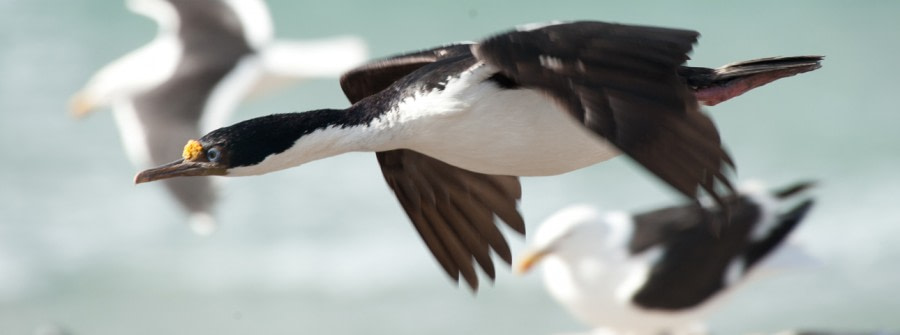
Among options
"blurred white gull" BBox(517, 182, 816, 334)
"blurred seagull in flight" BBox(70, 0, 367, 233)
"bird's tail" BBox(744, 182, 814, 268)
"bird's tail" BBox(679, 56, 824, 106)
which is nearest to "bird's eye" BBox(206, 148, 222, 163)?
"bird's tail" BBox(679, 56, 824, 106)

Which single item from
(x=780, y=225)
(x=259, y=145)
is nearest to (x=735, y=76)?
(x=259, y=145)

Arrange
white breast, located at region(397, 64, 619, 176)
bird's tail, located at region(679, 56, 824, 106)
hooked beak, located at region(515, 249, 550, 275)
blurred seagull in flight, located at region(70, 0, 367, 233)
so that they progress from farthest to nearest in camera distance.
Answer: hooked beak, located at region(515, 249, 550, 275)
blurred seagull in flight, located at region(70, 0, 367, 233)
bird's tail, located at region(679, 56, 824, 106)
white breast, located at region(397, 64, 619, 176)

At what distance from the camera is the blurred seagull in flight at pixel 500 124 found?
3.29 m

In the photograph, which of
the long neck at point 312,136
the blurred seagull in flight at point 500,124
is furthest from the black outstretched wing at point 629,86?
the long neck at point 312,136

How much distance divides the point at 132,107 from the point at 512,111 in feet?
17.0

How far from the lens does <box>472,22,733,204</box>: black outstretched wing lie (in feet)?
10.6

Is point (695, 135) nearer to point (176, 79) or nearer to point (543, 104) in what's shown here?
point (543, 104)

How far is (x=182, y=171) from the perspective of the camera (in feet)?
13.0

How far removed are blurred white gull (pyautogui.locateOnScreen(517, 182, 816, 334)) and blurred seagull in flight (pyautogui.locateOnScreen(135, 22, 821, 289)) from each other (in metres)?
3.48

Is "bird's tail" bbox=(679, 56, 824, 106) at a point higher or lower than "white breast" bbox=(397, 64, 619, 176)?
higher

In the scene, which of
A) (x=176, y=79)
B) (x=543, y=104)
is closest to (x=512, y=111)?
(x=543, y=104)

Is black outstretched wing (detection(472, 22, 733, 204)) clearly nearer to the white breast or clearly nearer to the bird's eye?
the white breast

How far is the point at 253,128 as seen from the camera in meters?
3.87

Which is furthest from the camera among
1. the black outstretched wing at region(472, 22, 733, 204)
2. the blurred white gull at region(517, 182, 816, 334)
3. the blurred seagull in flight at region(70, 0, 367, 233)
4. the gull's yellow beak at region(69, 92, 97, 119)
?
the gull's yellow beak at region(69, 92, 97, 119)
